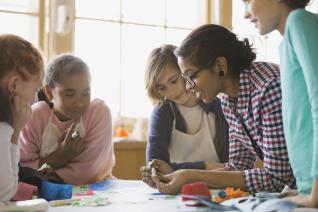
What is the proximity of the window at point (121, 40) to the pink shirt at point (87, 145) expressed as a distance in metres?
0.56

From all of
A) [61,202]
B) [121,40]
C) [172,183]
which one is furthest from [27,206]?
[121,40]

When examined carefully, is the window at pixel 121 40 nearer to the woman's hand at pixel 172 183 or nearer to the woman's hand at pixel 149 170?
the woman's hand at pixel 149 170

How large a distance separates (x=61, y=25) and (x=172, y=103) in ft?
2.58

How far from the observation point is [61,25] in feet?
7.44

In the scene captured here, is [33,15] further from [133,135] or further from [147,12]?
[133,135]

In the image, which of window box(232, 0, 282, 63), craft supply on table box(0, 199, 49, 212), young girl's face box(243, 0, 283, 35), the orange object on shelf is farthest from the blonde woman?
window box(232, 0, 282, 63)

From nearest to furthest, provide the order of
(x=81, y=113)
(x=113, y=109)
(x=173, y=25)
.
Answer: (x=81, y=113), (x=113, y=109), (x=173, y=25)

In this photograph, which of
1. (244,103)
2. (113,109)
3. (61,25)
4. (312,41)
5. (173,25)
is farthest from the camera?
(173,25)

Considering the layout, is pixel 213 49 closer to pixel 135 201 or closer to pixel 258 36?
pixel 135 201

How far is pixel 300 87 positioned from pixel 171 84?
0.88 meters

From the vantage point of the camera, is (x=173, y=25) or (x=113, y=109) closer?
(x=113, y=109)

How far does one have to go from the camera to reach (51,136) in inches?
69.2

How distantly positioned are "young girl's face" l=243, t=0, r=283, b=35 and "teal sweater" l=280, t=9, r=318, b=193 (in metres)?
0.10

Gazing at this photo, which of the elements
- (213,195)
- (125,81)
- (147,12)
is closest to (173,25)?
(147,12)
